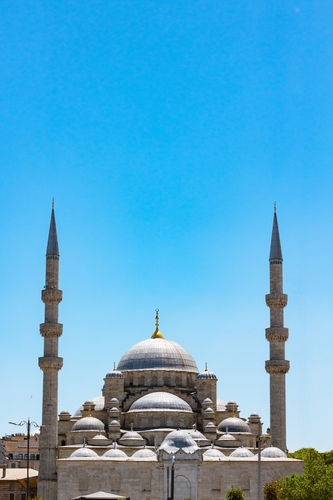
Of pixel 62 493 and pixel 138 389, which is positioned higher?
pixel 138 389

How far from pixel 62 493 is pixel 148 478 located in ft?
15.6

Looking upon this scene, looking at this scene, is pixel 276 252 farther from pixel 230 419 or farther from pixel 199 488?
pixel 199 488

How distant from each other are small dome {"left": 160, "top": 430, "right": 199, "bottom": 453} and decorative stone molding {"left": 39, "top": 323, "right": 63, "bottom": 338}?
9459 mm

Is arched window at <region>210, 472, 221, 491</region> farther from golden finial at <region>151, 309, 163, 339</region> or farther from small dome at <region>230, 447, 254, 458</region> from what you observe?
golden finial at <region>151, 309, 163, 339</region>

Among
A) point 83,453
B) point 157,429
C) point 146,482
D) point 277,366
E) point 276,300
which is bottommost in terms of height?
point 146,482

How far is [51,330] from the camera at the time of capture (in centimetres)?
5653

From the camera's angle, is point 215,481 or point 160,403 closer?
point 215,481

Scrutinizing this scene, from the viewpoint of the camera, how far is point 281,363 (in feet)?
184

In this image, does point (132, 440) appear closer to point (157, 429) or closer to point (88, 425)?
point (157, 429)

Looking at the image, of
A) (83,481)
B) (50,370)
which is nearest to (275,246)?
(50,370)

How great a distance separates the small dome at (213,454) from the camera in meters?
52.8

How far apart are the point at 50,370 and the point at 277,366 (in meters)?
13.5

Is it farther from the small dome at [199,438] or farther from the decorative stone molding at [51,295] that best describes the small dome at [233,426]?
the decorative stone molding at [51,295]

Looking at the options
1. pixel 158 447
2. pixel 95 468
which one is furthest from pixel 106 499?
pixel 158 447
